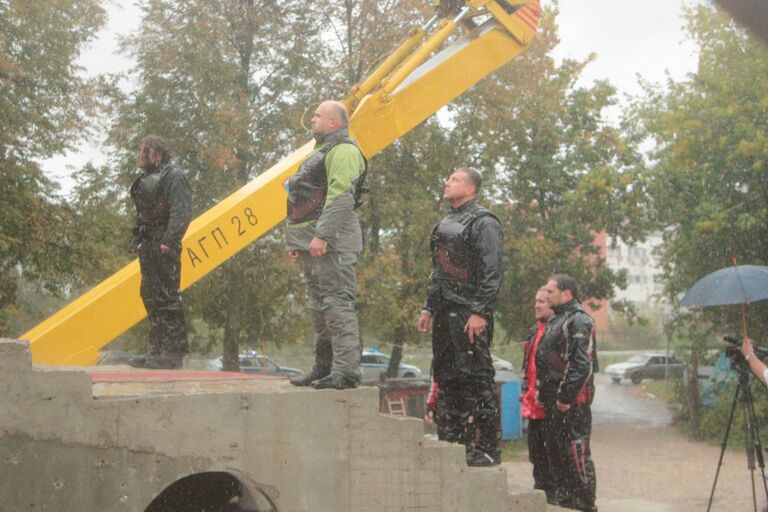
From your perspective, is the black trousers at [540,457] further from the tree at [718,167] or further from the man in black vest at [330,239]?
the tree at [718,167]

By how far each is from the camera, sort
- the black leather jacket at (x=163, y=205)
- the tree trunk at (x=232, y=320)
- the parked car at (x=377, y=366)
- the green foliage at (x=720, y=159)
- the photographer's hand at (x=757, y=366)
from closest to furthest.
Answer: the photographer's hand at (x=757, y=366)
the black leather jacket at (x=163, y=205)
the green foliage at (x=720, y=159)
the tree trunk at (x=232, y=320)
the parked car at (x=377, y=366)

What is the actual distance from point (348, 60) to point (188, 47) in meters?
3.21

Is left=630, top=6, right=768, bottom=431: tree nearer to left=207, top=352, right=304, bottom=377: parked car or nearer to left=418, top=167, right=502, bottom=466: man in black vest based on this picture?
left=207, top=352, right=304, bottom=377: parked car

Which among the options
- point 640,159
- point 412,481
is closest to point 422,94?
point 412,481

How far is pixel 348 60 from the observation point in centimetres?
1855

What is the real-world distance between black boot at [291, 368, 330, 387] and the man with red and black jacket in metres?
1.87

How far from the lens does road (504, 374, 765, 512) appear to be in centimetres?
1054

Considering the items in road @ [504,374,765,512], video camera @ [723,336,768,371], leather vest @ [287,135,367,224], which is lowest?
road @ [504,374,765,512]

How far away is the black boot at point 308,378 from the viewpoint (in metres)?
5.37

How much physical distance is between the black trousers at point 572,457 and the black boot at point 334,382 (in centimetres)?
198

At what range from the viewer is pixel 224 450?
4715 mm

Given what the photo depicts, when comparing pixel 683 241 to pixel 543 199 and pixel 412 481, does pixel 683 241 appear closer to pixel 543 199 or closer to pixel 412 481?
pixel 543 199

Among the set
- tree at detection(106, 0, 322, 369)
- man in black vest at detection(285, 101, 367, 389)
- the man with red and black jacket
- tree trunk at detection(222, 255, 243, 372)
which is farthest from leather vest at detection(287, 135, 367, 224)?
tree trunk at detection(222, 255, 243, 372)

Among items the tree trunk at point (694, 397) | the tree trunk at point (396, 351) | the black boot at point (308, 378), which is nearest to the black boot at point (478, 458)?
the black boot at point (308, 378)
